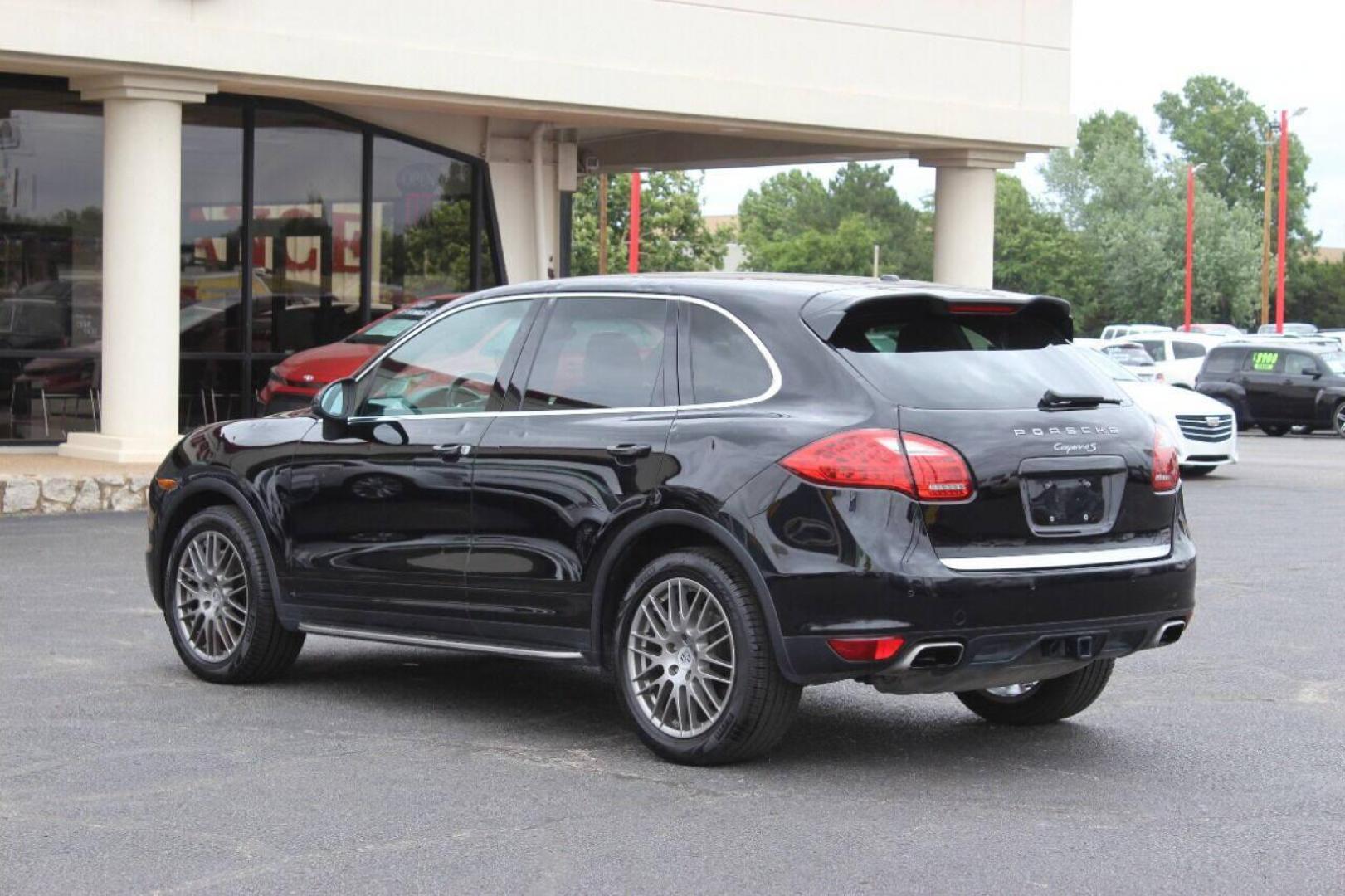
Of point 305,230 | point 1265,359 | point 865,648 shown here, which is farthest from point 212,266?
point 1265,359

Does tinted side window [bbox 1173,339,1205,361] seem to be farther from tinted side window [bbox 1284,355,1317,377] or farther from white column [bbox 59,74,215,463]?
white column [bbox 59,74,215,463]

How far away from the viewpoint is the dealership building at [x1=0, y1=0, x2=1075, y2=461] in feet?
59.5

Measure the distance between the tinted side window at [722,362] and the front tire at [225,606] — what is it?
2.36 m

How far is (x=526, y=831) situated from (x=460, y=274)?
1932cm

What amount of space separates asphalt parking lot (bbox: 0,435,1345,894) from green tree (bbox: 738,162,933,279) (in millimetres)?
110702

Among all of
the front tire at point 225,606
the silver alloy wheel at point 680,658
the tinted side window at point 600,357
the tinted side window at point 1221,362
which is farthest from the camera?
the tinted side window at point 1221,362

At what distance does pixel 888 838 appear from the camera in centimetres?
603

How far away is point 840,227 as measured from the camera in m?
123

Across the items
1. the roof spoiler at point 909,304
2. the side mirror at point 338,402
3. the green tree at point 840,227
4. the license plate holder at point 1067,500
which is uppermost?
the green tree at point 840,227

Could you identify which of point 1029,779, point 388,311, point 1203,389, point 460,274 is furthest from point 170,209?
point 1203,389

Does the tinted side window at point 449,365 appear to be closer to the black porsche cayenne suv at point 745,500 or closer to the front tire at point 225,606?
the black porsche cayenne suv at point 745,500

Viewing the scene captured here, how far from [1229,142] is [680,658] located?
129189mm

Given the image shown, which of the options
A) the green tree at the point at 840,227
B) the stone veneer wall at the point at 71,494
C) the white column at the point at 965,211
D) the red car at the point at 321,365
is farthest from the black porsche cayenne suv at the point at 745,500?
the green tree at the point at 840,227

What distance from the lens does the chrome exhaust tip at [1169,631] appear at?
708 centimetres
